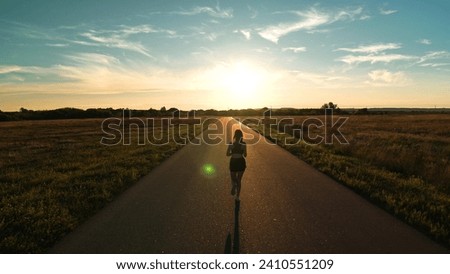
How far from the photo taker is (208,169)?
41.7 feet

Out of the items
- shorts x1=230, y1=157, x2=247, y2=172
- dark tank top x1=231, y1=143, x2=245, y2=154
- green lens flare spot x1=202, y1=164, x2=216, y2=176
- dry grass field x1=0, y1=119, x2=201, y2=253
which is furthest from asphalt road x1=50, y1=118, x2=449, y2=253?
green lens flare spot x1=202, y1=164, x2=216, y2=176

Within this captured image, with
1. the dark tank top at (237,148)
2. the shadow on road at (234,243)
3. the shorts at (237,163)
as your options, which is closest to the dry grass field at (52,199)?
the shadow on road at (234,243)

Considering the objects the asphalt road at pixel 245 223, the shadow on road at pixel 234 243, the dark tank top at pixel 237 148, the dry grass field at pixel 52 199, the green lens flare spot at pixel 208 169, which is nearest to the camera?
the shadow on road at pixel 234 243

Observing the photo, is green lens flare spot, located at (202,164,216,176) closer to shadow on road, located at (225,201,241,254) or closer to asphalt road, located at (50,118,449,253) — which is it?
asphalt road, located at (50,118,449,253)

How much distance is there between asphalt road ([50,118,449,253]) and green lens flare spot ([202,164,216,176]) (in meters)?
1.61

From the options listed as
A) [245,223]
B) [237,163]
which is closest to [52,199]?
[237,163]

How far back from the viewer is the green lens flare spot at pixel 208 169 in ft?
38.7

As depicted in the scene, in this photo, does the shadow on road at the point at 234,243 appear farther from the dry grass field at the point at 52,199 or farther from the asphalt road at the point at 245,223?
the dry grass field at the point at 52,199

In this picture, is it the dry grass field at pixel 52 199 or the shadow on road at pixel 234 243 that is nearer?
the shadow on road at pixel 234 243

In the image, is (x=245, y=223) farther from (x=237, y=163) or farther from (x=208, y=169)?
(x=208, y=169)

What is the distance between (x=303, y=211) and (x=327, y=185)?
3040mm

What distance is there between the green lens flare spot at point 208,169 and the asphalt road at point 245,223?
5.28ft

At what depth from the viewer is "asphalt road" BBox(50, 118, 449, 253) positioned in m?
5.20
